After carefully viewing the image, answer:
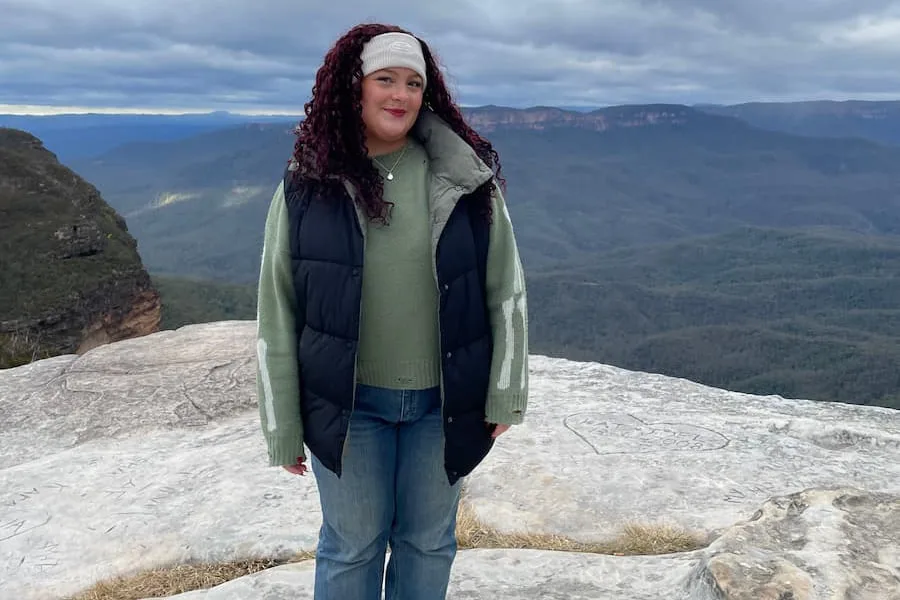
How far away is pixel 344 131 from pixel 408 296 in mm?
829

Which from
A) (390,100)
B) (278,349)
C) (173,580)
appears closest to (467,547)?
(173,580)

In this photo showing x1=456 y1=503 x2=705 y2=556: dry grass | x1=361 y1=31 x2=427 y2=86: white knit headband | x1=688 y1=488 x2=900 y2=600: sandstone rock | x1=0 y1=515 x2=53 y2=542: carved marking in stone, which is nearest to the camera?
x1=361 y1=31 x2=427 y2=86: white knit headband

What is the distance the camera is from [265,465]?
24.9 feet

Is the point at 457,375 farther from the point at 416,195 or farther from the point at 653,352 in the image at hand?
the point at 653,352

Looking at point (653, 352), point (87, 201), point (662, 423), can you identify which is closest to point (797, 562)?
point (662, 423)

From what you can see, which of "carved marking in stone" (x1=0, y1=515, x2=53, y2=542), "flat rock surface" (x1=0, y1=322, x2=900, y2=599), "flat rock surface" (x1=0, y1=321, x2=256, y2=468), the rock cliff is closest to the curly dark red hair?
"flat rock surface" (x1=0, y1=322, x2=900, y2=599)

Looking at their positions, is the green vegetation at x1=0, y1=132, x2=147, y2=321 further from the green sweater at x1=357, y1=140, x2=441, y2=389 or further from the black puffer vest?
the green sweater at x1=357, y1=140, x2=441, y2=389

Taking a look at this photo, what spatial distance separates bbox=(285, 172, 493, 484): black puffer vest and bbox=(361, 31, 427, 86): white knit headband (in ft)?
1.90

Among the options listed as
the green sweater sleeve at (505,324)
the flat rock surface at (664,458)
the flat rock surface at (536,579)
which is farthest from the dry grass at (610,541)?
the green sweater sleeve at (505,324)

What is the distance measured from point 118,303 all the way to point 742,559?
155ft

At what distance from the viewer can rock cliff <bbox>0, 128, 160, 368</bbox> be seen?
139 feet

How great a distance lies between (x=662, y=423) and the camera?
8.61 metres

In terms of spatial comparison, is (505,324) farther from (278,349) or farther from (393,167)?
(278,349)

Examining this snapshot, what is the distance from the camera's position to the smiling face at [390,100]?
11.3 ft
